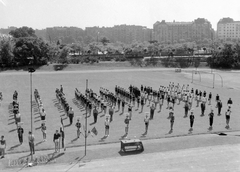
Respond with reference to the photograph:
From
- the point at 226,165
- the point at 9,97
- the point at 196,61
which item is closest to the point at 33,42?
the point at 9,97

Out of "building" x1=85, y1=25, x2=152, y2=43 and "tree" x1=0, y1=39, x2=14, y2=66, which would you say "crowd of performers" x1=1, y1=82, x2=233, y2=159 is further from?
"building" x1=85, y1=25, x2=152, y2=43

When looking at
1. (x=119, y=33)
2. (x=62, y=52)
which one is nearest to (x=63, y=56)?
(x=62, y=52)

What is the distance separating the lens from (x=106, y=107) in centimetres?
2462

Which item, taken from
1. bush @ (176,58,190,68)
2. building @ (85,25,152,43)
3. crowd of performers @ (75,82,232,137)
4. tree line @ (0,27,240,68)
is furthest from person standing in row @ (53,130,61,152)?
building @ (85,25,152,43)

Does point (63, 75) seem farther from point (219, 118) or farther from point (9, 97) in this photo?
point (219, 118)

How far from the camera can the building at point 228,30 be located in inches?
6199

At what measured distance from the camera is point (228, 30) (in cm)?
16262

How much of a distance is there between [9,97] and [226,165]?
25.5 m

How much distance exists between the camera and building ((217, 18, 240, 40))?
157450mm

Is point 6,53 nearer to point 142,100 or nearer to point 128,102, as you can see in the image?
point 128,102

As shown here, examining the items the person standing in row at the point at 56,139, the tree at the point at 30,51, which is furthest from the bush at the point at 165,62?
the person standing in row at the point at 56,139

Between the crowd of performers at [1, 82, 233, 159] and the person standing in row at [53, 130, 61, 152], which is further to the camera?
the crowd of performers at [1, 82, 233, 159]

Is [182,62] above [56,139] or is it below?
above

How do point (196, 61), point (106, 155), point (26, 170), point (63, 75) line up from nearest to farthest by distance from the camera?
point (26, 170), point (106, 155), point (63, 75), point (196, 61)
